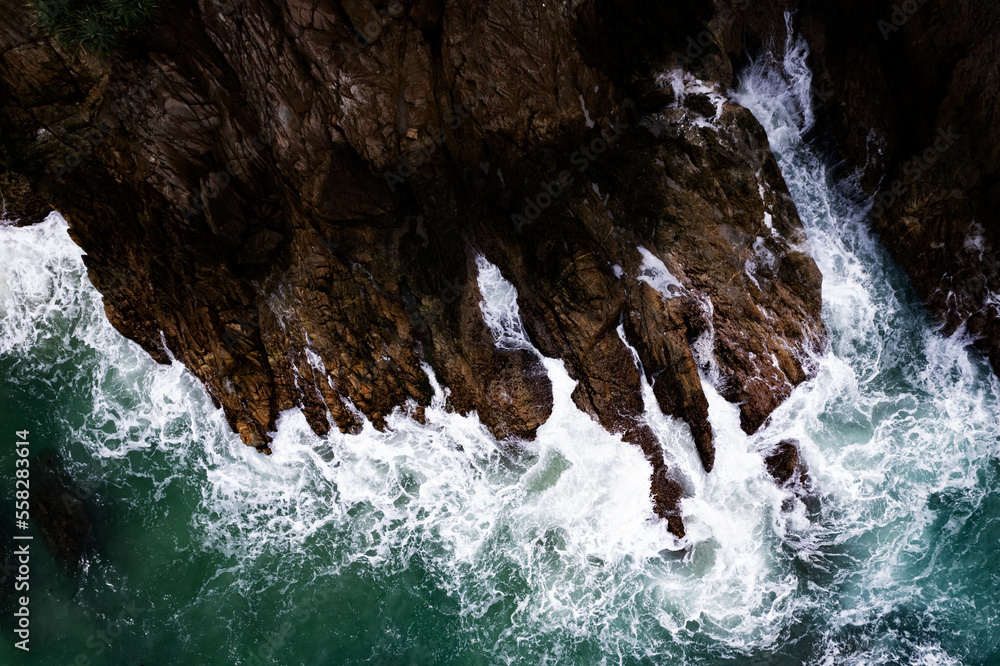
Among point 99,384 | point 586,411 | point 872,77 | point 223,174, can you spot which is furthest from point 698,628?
point 99,384

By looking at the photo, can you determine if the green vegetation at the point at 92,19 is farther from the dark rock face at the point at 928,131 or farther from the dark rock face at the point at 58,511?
the dark rock face at the point at 928,131

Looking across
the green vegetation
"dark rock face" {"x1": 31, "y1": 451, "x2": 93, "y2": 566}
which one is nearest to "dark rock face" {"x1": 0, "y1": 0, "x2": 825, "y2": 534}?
the green vegetation

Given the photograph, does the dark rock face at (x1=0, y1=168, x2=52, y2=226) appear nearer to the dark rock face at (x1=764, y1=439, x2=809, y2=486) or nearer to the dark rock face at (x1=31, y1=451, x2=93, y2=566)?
the dark rock face at (x1=31, y1=451, x2=93, y2=566)

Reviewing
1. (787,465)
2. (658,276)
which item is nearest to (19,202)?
(658,276)

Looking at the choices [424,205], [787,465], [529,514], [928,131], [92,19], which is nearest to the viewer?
[92,19]

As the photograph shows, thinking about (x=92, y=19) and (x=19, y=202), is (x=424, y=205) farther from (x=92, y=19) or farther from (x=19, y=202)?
(x=19, y=202)
